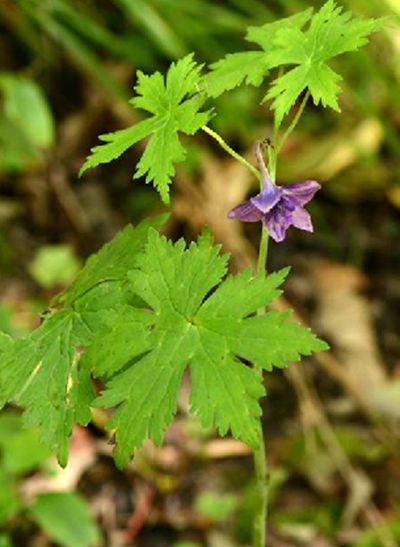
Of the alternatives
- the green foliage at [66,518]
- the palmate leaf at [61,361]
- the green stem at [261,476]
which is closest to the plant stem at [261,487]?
the green stem at [261,476]

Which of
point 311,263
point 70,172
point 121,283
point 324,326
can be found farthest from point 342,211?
point 121,283

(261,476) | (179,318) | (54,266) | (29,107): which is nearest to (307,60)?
(179,318)

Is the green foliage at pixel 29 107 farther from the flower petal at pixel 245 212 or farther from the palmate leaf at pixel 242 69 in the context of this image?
the flower petal at pixel 245 212

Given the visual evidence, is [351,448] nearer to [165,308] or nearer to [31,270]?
[31,270]

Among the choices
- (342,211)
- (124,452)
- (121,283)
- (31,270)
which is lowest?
(124,452)

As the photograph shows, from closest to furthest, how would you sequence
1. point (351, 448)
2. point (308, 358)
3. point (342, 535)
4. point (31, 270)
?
point (342, 535) → point (351, 448) → point (308, 358) → point (31, 270)

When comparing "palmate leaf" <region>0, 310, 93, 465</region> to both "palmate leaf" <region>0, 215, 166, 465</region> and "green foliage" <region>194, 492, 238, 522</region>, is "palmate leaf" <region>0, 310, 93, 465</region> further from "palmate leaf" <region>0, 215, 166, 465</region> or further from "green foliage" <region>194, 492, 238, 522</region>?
"green foliage" <region>194, 492, 238, 522</region>
